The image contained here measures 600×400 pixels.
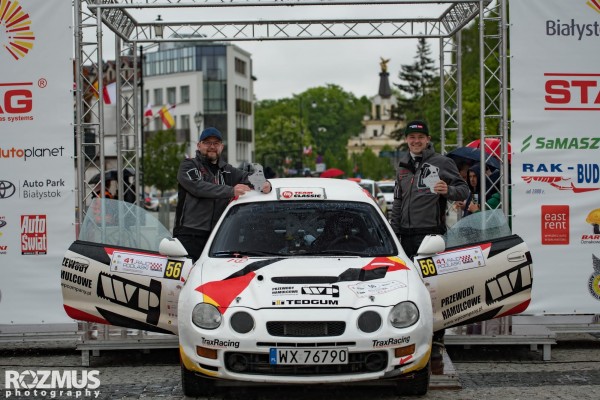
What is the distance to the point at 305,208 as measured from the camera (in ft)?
25.3

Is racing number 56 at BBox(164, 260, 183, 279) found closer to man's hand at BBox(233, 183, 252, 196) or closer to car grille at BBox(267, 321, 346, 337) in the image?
man's hand at BBox(233, 183, 252, 196)

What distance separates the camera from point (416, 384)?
6762mm

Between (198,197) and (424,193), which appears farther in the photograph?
(198,197)

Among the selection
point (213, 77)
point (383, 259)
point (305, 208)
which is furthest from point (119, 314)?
point (213, 77)

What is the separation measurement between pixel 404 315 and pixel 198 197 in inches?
130

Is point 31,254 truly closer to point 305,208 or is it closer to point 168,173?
point 305,208

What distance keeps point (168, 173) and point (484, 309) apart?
54711mm

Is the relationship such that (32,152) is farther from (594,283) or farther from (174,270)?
(594,283)

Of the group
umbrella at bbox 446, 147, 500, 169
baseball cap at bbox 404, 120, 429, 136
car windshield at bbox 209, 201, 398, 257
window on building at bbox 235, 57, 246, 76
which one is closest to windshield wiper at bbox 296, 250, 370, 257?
car windshield at bbox 209, 201, 398, 257

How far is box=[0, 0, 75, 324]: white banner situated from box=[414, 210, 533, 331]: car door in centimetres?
404

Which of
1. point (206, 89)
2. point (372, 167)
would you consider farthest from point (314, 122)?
point (206, 89)

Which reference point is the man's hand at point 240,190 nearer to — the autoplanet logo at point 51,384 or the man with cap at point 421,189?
the man with cap at point 421,189

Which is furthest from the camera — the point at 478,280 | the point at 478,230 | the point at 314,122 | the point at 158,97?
the point at 314,122

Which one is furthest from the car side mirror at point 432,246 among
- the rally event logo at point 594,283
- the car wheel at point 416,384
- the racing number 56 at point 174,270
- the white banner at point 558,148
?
the rally event logo at point 594,283
